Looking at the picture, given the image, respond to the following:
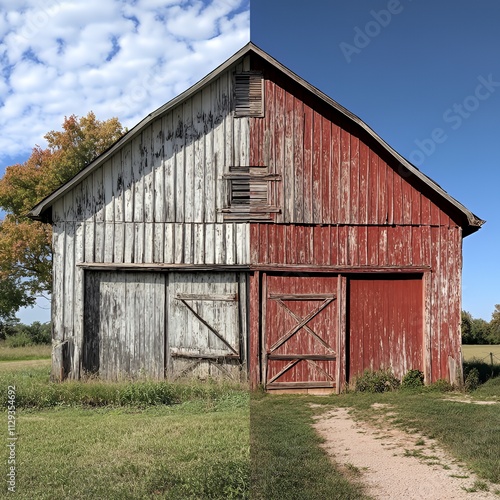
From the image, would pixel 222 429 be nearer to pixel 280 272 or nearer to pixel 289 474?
pixel 289 474

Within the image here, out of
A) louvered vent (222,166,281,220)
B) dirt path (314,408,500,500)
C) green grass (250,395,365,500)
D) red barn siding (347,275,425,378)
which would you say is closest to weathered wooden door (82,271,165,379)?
louvered vent (222,166,281,220)

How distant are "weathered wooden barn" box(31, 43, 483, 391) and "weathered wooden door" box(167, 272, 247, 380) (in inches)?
1.3

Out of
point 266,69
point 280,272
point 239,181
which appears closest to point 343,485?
point 280,272

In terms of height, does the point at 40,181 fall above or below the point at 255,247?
above

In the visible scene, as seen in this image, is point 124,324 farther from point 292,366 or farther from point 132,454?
point 132,454

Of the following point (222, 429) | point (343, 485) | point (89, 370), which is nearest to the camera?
point (343, 485)

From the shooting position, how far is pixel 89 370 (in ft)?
46.6

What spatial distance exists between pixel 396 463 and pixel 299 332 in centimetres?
664

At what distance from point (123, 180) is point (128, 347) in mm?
4035

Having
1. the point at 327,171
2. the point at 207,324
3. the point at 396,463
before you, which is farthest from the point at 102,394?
the point at 327,171

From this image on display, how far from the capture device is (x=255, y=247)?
47.5 ft

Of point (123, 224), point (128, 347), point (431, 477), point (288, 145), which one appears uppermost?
point (288, 145)

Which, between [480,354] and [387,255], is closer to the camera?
[387,255]

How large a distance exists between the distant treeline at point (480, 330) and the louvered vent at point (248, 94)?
117 feet
